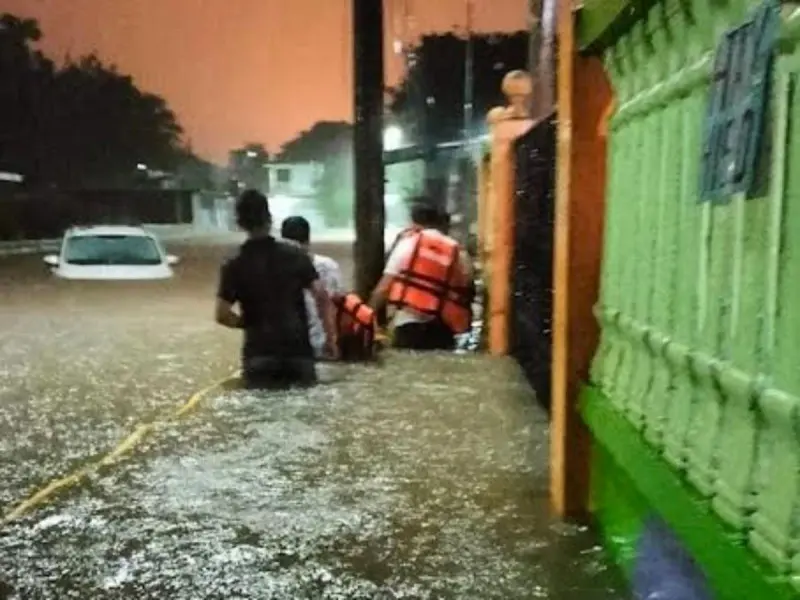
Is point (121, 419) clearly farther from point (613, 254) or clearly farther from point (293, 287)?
point (613, 254)

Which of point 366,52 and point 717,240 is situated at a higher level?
point 366,52

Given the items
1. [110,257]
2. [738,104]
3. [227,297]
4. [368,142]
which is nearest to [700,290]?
[738,104]

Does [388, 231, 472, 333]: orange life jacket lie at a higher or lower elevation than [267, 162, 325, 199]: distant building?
higher

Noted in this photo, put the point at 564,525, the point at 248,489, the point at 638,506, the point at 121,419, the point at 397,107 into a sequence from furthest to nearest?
the point at 397,107 → the point at 121,419 → the point at 248,489 → the point at 564,525 → the point at 638,506

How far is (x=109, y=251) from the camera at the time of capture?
21.2 m

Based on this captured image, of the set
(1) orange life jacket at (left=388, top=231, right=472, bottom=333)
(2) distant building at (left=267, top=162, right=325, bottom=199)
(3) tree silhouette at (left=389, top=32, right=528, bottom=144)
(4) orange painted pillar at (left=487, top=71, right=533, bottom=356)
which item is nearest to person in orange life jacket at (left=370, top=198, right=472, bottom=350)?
(1) orange life jacket at (left=388, top=231, right=472, bottom=333)

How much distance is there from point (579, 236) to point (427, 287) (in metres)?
5.89

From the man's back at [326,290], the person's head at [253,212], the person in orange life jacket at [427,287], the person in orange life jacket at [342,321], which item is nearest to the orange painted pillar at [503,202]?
the person in orange life jacket at [427,287]

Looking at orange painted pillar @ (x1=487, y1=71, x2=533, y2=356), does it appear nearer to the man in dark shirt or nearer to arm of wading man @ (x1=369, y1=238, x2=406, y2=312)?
arm of wading man @ (x1=369, y1=238, x2=406, y2=312)

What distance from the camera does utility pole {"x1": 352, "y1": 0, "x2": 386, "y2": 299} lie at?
1352 cm

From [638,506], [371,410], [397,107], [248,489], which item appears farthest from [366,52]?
[397,107]

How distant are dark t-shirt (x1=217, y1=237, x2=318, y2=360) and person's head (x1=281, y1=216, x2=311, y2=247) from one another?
118cm

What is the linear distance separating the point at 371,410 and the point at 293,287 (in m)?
1.17

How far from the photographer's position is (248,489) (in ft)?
20.5
